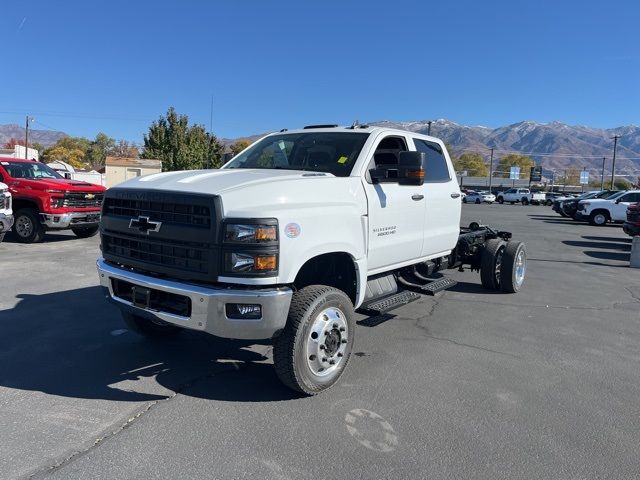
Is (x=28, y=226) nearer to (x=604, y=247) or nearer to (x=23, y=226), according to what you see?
(x=23, y=226)

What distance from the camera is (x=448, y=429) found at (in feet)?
11.6

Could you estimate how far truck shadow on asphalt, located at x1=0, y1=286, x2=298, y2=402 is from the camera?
4.04 metres

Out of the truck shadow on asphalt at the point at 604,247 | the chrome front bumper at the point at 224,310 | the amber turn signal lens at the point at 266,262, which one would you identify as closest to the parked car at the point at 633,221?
the truck shadow on asphalt at the point at 604,247

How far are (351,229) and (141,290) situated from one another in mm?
1722

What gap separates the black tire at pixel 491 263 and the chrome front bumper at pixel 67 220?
9.42 meters

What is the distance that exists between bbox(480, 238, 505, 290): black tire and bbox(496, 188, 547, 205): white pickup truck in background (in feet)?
194

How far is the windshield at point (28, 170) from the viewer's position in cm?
1263

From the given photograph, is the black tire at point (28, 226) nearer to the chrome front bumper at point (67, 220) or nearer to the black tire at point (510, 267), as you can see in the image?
the chrome front bumper at point (67, 220)

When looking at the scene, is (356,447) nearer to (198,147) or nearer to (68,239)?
(68,239)

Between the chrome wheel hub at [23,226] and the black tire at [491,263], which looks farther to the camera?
the chrome wheel hub at [23,226]

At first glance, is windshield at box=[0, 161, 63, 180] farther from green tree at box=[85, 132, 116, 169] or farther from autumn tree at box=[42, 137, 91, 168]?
green tree at box=[85, 132, 116, 169]

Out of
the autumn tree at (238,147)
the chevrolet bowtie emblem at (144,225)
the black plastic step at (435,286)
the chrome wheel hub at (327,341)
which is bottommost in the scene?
the chrome wheel hub at (327,341)

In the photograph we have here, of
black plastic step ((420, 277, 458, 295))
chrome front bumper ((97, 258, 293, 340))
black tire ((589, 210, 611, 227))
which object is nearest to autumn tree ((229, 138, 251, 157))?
→ black plastic step ((420, 277, 458, 295))

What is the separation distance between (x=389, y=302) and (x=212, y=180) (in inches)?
79.7
